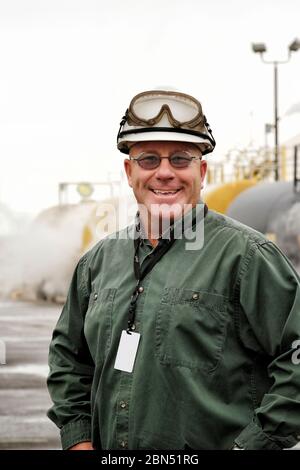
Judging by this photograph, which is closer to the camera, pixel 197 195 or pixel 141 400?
pixel 141 400

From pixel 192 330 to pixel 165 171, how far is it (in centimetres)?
57

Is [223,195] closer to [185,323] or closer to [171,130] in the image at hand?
[171,130]

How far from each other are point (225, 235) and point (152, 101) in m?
0.60

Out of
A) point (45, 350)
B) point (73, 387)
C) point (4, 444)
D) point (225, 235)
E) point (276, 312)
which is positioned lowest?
point (45, 350)

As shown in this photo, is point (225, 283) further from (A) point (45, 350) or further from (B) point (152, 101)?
(A) point (45, 350)

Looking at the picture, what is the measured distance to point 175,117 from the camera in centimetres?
313

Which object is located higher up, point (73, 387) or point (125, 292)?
point (125, 292)

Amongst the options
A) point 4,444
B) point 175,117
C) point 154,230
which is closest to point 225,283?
point 154,230

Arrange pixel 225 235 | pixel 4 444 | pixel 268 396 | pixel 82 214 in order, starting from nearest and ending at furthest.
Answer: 1. pixel 268 396
2. pixel 225 235
3. pixel 4 444
4. pixel 82 214

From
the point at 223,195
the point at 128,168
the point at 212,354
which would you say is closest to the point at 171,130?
the point at 128,168

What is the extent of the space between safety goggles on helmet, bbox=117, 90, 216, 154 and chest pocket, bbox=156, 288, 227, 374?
568 millimetres

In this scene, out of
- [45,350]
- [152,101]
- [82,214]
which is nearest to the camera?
[152,101]

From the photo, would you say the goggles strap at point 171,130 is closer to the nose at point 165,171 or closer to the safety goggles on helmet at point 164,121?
the safety goggles on helmet at point 164,121

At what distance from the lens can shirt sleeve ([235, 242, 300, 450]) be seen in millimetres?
2803
